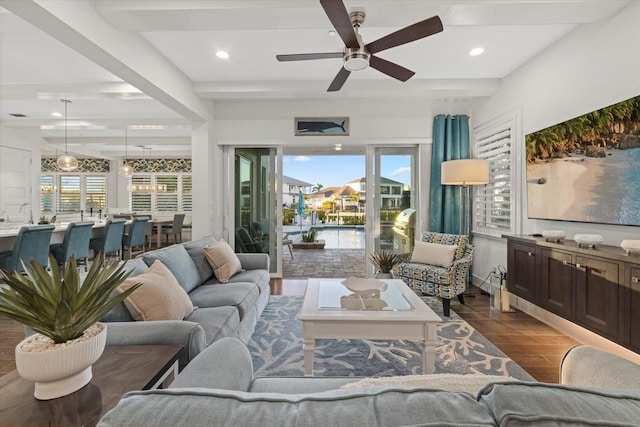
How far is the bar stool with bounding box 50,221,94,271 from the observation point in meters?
4.41

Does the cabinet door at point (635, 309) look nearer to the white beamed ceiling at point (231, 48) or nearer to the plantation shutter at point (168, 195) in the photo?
the white beamed ceiling at point (231, 48)

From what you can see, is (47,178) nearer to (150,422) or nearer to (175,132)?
(175,132)

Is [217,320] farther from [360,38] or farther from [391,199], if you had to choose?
[391,199]

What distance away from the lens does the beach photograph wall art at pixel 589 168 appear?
94.0 inches

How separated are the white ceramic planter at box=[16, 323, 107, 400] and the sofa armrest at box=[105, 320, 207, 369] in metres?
0.44

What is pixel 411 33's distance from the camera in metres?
2.23

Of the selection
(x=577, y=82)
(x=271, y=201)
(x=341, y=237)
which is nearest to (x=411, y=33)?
(x=577, y=82)

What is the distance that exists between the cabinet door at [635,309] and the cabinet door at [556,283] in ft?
1.68

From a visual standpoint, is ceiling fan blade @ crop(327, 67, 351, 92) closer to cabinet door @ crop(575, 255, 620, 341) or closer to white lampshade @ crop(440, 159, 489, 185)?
white lampshade @ crop(440, 159, 489, 185)

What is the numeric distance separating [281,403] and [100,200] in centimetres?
1133

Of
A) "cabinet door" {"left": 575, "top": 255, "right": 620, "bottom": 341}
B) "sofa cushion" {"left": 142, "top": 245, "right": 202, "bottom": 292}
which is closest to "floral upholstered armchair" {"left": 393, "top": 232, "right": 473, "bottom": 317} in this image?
"cabinet door" {"left": 575, "top": 255, "right": 620, "bottom": 341}

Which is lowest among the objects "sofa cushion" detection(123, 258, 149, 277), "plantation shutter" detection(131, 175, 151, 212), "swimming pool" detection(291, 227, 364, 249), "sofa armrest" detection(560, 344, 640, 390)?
"swimming pool" detection(291, 227, 364, 249)

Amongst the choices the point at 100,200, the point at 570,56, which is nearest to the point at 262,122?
the point at 570,56

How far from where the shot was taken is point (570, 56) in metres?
3.07
